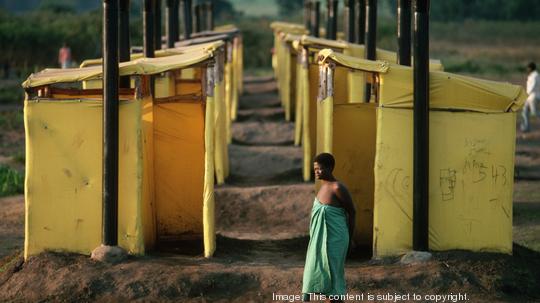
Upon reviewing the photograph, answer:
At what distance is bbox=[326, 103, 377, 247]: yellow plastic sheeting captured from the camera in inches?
493

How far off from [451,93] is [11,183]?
8.84 m

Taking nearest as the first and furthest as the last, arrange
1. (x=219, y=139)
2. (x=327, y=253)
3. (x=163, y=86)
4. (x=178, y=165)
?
(x=327, y=253)
(x=178, y=165)
(x=163, y=86)
(x=219, y=139)

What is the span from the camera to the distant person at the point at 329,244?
913cm

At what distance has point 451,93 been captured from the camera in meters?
11.0

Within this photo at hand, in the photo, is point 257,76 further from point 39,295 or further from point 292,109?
point 39,295

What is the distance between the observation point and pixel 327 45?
55.4 ft

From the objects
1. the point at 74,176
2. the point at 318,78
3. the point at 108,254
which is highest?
the point at 318,78

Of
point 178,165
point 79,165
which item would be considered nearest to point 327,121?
point 178,165

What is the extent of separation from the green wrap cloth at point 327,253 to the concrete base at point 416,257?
5.61 ft

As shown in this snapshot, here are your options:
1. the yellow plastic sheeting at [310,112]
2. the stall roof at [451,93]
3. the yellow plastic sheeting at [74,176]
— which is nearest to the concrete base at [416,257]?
the stall roof at [451,93]

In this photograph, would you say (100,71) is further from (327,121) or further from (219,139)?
(219,139)

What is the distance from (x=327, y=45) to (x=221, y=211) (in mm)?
3227

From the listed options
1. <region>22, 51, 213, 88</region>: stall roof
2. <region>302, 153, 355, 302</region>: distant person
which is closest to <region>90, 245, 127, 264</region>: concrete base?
<region>22, 51, 213, 88</region>: stall roof

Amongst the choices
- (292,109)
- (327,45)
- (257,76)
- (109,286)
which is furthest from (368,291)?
(257,76)
